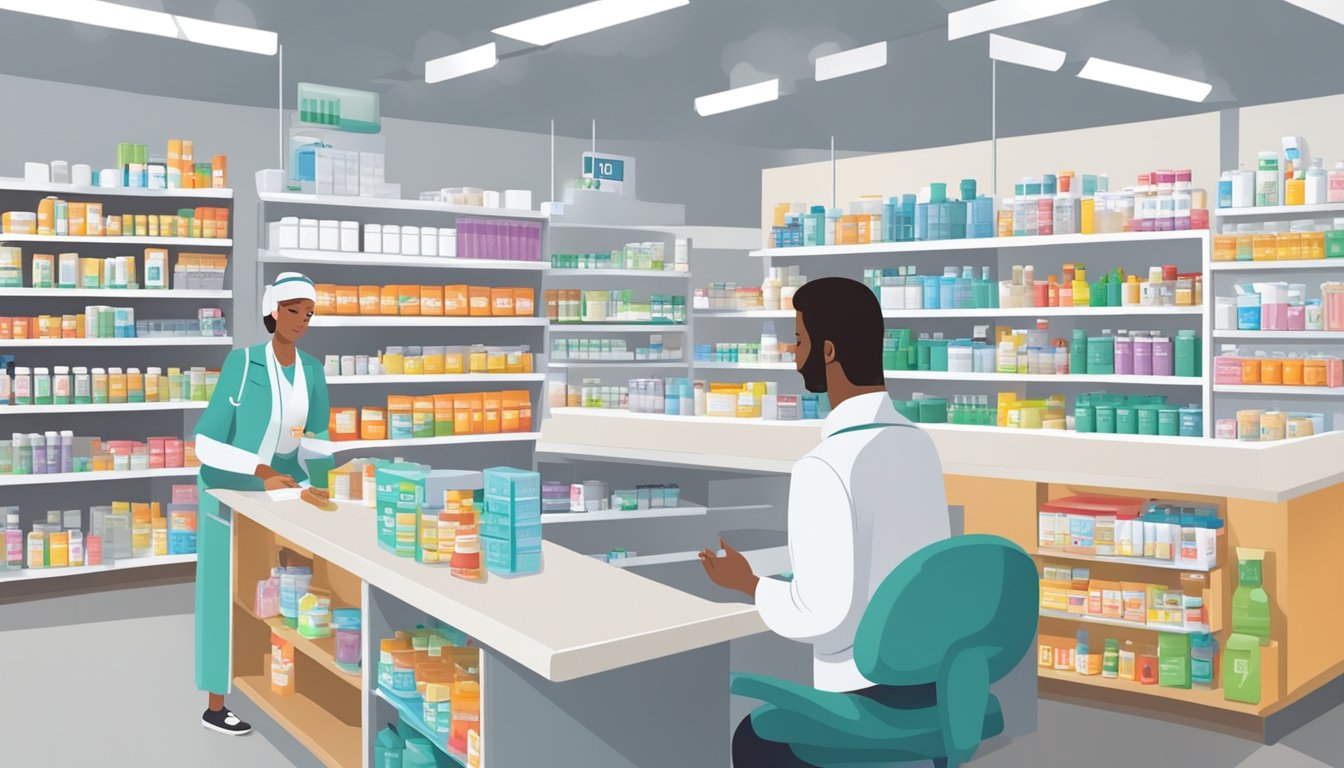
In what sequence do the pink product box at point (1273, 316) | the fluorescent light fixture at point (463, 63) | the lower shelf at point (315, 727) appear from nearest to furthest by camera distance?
1. the lower shelf at point (315, 727)
2. the pink product box at point (1273, 316)
3. the fluorescent light fixture at point (463, 63)

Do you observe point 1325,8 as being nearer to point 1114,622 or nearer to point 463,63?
point 1114,622

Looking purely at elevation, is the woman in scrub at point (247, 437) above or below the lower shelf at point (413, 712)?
above

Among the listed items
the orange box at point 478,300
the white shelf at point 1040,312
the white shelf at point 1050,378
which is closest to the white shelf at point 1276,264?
the white shelf at point 1040,312

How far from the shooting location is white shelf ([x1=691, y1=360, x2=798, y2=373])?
9031mm

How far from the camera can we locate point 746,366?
9375mm

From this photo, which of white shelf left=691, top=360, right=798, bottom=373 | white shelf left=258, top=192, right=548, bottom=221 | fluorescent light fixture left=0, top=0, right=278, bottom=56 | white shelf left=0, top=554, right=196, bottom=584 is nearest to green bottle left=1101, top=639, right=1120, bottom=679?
white shelf left=691, top=360, right=798, bottom=373

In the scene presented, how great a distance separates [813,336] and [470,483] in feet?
4.37

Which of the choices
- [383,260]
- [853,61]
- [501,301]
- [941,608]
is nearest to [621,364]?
[501,301]

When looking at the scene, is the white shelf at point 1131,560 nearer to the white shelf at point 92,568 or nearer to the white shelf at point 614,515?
the white shelf at point 614,515

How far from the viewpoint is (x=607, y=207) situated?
9086 millimetres

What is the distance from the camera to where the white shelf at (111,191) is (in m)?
7.12

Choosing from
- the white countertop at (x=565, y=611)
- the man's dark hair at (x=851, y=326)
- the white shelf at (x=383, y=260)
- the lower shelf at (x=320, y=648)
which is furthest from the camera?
the white shelf at (x=383, y=260)

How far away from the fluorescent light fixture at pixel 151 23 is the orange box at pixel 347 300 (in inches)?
70.1

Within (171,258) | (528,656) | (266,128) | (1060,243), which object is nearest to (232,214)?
(171,258)
